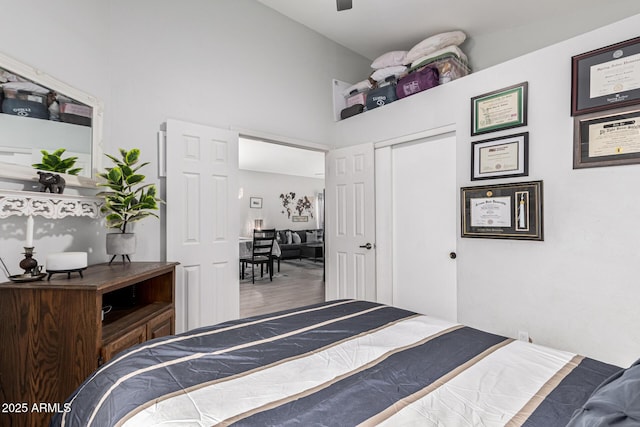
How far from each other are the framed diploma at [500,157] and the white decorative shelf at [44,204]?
2.79 m

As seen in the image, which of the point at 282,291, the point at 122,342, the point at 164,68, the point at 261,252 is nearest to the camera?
the point at 122,342

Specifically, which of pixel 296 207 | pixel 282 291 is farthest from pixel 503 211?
pixel 296 207

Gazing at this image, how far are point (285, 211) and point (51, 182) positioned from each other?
324 inches

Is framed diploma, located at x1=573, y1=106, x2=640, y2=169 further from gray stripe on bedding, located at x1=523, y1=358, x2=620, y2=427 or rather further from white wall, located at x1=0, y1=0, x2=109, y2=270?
white wall, located at x1=0, y1=0, x2=109, y2=270

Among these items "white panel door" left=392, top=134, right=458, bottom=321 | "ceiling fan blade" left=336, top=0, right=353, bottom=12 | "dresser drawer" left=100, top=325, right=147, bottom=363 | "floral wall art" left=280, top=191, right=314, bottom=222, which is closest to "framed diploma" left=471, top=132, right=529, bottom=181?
"white panel door" left=392, top=134, right=458, bottom=321

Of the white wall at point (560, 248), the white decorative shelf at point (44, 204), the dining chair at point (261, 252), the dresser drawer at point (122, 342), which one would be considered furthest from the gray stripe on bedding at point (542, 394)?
the dining chair at point (261, 252)

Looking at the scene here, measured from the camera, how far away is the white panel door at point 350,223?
3424 mm

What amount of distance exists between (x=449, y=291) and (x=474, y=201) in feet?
2.88

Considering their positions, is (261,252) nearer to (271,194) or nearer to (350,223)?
(350,223)

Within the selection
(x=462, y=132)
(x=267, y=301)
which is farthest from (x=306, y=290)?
(x=462, y=132)

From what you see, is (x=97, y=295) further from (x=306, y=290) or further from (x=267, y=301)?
(x=306, y=290)

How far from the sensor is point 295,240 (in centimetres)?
936

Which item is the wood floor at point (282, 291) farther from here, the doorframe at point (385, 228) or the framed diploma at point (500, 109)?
the framed diploma at point (500, 109)

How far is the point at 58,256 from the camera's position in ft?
5.12
